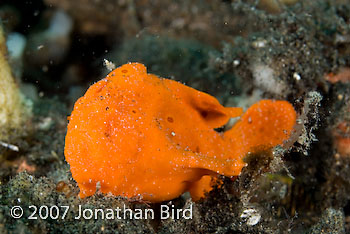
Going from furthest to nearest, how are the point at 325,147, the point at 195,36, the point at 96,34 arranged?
1. the point at 96,34
2. the point at 195,36
3. the point at 325,147

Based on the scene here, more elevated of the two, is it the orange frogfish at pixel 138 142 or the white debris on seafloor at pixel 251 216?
the orange frogfish at pixel 138 142

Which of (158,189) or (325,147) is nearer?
(158,189)

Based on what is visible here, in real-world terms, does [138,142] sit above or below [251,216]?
above

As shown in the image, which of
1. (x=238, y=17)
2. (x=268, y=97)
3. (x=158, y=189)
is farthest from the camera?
(x=238, y=17)

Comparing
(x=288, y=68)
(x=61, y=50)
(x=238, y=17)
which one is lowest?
(x=61, y=50)

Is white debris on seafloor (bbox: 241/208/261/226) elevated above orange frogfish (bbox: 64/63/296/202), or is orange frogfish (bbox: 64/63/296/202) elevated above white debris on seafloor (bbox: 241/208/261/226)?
orange frogfish (bbox: 64/63/296/202)

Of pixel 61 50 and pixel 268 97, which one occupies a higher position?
pixel 268 97

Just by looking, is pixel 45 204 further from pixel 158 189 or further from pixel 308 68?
pixel 308 68

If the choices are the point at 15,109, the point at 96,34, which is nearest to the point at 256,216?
the point at 15,109
